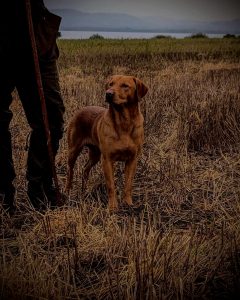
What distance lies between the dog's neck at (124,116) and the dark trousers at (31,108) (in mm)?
468

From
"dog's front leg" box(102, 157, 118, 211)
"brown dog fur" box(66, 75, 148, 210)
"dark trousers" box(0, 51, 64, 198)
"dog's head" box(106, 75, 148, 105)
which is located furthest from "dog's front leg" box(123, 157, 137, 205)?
"dark trousers" box(0, 51, 64, 198)

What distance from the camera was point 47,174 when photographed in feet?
13.4

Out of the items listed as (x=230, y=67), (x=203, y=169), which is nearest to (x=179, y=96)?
(x=203, y=169)

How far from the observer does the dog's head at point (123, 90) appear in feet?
13.6

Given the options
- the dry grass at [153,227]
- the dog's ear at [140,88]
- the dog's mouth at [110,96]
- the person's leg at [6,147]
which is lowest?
the dry grass at [153,227]

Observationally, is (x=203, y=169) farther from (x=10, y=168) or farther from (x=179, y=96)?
(x=179, y=96)

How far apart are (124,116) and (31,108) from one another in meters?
0.79

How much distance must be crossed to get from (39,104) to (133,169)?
1.06m

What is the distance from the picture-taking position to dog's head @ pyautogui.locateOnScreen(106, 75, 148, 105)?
4152mm

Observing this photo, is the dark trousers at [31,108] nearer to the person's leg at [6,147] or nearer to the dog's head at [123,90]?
the person's leg at [6,147]

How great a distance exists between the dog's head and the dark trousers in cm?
45

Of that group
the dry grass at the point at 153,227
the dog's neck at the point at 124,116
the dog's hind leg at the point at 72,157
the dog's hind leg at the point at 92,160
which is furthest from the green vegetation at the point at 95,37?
the dog's neck at the point at 124,116

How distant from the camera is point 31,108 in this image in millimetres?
3910

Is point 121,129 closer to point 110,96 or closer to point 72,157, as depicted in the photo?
point 110,96
